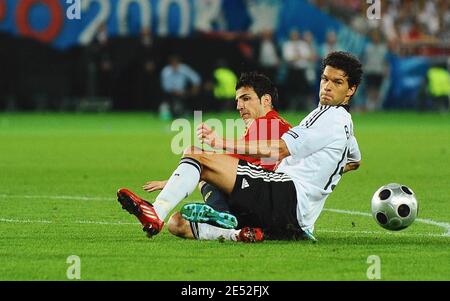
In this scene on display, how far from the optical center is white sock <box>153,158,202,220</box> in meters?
9.58

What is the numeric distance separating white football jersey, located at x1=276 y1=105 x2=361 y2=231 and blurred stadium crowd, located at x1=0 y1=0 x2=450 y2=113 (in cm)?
2294

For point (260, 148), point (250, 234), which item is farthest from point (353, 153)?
point (250, 234)

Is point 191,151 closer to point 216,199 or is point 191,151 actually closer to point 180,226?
point 216,199

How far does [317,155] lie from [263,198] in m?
0.56

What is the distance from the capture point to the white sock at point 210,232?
32.8 feet

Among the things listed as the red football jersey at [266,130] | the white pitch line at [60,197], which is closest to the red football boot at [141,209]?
the red football jersey at [266,130]

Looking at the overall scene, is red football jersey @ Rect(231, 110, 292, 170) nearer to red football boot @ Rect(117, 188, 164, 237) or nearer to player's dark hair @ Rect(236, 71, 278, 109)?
player's dark hair @ Rect(236, 71, 278, 109)

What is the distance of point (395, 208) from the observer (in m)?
10.4

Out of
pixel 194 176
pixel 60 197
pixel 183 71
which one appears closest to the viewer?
pixel 194 176

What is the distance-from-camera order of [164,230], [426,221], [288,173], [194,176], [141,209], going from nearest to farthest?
[141,209] → [194,176] → [288,173] → [164,230] → [426,221]

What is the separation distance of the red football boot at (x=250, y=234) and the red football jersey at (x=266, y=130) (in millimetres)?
682

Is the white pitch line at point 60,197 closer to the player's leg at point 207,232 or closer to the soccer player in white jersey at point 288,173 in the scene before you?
the player's leg at point 207,232
